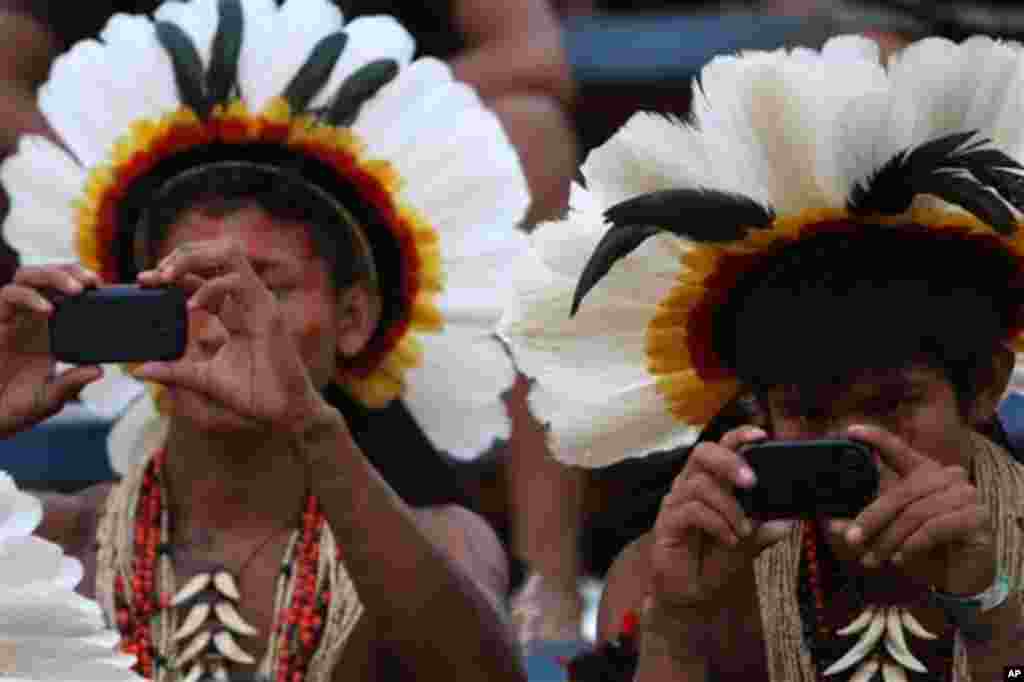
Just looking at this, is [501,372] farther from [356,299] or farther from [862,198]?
[862,198]

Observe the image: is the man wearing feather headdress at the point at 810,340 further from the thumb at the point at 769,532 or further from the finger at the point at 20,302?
the finger at the point at 20,302

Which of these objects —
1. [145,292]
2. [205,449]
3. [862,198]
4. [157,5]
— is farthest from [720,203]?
[157,5]

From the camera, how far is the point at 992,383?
364 cm

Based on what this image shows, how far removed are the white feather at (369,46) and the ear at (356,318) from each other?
33 centimetres

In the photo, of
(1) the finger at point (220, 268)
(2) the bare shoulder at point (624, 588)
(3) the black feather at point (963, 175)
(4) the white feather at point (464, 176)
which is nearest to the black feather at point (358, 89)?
(4) the white feather at point (464, 176)

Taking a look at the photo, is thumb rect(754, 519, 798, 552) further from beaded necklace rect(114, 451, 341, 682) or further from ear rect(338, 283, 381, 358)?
ear rect(338, 283, 381, 358)

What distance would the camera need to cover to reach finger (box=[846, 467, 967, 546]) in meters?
3.20

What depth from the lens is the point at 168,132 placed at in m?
4.16

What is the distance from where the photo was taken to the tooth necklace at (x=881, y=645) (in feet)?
11.4

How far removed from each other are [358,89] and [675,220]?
852mm

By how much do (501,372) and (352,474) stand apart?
73cm

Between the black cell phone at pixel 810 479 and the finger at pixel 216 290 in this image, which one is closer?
the black cell phone at pixel 810 479

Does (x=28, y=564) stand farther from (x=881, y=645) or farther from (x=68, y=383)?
(x=881, y=645)

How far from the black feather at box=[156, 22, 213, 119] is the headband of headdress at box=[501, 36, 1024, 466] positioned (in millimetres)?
→ 681
